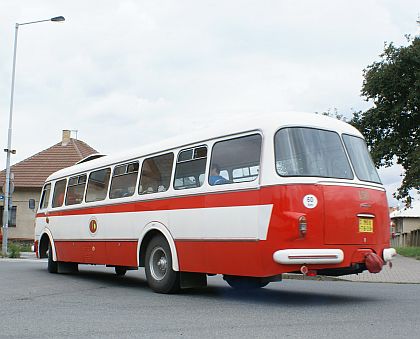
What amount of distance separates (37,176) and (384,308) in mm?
36532

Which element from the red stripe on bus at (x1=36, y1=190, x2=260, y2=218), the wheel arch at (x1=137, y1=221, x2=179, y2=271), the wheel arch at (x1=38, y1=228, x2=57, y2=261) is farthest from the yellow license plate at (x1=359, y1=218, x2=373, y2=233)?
the wheel arch at (x1=38, y1=228, x2=57, y2=261)

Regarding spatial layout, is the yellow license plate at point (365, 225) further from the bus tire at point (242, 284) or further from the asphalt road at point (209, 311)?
the bus tire at point (242, 284)

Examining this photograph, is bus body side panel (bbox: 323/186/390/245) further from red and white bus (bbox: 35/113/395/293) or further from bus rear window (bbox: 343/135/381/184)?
bus rear window (bbox: 343/135/381/184)

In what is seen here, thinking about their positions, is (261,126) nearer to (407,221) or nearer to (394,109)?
(394,109)

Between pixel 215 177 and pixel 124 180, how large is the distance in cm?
304

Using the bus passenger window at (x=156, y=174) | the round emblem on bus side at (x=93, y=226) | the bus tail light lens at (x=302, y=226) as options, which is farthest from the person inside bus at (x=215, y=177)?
the round emblem on bus side at (x=93, y=226)

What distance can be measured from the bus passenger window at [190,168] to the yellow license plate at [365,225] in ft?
8.06

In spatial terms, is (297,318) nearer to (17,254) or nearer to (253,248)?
(253,248)

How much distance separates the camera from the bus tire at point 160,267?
10.3 meters

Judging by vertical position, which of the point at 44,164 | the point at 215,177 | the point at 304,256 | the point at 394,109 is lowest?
the point at 304,256

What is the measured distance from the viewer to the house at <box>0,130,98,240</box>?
4188 centimetres

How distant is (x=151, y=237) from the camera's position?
1101 centimetres

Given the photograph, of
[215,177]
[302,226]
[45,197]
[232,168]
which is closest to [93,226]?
[45,197]

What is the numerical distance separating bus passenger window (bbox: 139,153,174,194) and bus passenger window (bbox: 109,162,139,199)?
30 cm
